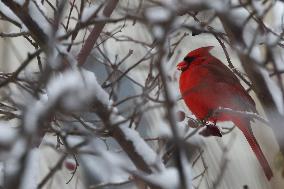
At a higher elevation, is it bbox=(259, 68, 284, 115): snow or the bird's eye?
the bird's eye

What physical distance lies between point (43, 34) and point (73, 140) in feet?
2.06

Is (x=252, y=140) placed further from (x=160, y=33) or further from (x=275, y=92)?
(x=160, y=33)

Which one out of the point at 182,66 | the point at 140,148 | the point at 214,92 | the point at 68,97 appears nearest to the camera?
the point at 68,97

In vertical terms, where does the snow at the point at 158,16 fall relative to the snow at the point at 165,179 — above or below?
above

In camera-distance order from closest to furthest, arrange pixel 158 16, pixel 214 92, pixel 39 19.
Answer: pixel 158 16
pixel 39 19
pixel 214 92

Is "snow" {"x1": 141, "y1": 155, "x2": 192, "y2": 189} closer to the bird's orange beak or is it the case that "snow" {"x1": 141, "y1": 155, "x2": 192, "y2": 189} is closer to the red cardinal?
the red cardinal

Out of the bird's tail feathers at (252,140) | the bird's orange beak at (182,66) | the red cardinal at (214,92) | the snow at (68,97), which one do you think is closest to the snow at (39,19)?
the snow at (68,97)

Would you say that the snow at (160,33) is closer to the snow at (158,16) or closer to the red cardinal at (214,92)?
the snow at (158,16)

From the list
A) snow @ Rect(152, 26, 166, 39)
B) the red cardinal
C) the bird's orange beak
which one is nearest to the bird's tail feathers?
the red cardinal

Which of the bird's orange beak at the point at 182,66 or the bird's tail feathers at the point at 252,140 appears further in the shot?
the bird's orange beak at the point at 182,66

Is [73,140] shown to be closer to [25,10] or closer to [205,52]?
[25,10]

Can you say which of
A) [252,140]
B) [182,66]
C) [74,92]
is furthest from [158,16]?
[182,66]

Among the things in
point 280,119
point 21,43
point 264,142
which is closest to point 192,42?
point 264,142

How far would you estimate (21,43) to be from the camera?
4.69 metres
